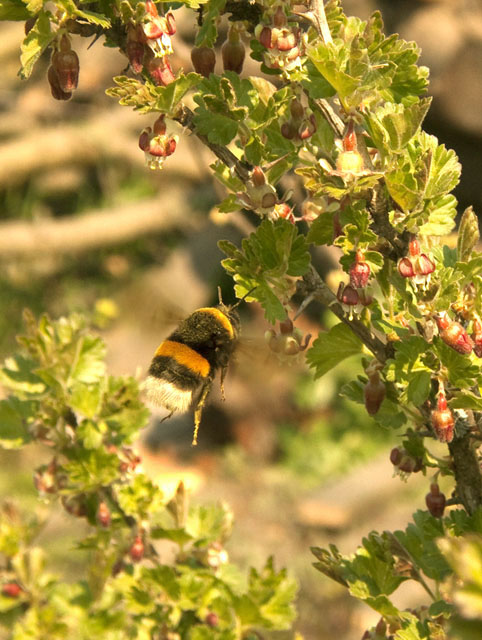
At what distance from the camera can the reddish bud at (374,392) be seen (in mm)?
1683

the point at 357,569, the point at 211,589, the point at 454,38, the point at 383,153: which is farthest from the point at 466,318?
the point at 454,38

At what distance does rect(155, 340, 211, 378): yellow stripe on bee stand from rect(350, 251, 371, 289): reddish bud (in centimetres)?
101

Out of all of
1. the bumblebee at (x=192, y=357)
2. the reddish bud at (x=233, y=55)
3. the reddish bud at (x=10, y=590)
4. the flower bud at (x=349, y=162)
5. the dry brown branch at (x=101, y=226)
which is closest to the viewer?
the flower bud at (x=349, y=162)

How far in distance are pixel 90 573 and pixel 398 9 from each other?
691cm

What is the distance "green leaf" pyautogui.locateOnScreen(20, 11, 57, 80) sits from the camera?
1476 mm

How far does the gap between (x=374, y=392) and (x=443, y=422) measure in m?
0.18

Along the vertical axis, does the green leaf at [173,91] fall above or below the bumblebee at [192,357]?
above

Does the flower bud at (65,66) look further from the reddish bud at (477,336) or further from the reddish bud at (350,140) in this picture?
the reddish bud at (477,336)

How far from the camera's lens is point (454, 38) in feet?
24.7

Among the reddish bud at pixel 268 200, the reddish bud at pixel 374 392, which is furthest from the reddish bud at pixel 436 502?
the reddish bud at pixel 268 200

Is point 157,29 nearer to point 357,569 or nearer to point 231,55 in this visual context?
point 231,55

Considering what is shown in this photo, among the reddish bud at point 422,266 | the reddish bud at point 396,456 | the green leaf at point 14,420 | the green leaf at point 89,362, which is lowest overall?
the green leaf at point 14,420

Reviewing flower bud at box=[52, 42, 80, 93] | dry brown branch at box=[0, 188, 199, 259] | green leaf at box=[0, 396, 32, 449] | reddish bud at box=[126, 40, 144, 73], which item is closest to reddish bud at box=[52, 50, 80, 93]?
flower bud at box=[52, 42, 80, 93]

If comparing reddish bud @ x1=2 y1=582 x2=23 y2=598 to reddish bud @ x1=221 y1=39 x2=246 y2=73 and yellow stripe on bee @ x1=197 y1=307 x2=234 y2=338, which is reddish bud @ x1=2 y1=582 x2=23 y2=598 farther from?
reddish bud @ x1=221 y1=39 x2=246 y2=73
